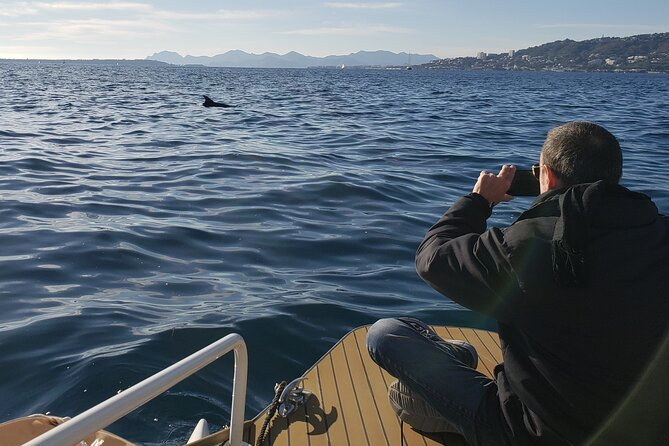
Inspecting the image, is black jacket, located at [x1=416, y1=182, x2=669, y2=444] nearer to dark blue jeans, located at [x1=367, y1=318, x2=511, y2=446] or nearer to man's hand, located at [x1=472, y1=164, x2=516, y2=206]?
dark blue jeans, located at [x1=367, y1=318, x2=511, y2=446]

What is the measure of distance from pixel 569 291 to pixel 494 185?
1023 mm

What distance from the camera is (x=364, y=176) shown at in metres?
13.1

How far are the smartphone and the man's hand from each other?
28mm

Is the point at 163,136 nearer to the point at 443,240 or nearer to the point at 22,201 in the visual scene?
the point at 22,201

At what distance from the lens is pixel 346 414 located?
12.8 feet

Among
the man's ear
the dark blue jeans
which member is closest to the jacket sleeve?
the man's ear

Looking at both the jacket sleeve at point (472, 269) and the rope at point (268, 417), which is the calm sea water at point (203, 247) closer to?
the rope at point (268, 417)

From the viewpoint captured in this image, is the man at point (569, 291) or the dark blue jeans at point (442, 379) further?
the dark blue jeans at point (442, 379)

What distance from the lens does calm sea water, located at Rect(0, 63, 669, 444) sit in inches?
211

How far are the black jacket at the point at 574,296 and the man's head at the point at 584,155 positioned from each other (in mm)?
102

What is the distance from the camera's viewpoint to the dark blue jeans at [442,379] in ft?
10.1

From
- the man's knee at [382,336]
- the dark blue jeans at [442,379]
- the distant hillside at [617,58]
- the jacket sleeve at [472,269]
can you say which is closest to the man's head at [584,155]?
the jacket sleeve at [472,269]

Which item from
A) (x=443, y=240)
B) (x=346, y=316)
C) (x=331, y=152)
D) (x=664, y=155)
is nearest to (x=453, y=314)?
(x=346, y=316)

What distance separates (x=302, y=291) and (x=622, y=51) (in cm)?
20206
